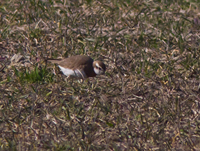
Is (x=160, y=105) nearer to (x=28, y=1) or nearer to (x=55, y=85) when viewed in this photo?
(x=55, y=85)

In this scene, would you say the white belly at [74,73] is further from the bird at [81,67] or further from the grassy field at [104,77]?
the grassy field at [104,77]

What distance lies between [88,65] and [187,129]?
6.20 feet

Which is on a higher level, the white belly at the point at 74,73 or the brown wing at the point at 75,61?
the brown wing at the point at 75,61

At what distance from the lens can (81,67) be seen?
609cm

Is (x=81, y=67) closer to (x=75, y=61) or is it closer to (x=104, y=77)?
(x=75, y=61)

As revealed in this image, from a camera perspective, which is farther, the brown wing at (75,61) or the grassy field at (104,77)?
the brown wing at (75,61)

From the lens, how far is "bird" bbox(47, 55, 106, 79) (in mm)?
6012

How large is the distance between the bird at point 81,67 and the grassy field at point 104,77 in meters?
0.13

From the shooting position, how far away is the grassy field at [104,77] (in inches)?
190

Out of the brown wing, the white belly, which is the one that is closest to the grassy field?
the white belly

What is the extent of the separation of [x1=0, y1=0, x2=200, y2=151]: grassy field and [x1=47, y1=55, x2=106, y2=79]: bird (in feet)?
0.43

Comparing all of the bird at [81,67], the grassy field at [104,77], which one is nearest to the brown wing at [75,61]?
the bird at [81,67]

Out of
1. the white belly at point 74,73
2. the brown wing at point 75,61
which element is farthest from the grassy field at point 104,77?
the brown wing at point 75,61

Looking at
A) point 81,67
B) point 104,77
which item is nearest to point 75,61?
point 81,67
